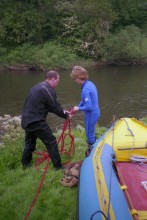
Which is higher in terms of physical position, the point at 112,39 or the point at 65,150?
the point at 112,39

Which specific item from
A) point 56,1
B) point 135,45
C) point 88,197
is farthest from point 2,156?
point 56,1

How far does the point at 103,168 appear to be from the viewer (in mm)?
4820

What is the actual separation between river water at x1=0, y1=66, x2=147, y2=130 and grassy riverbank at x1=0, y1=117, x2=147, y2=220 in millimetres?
6490

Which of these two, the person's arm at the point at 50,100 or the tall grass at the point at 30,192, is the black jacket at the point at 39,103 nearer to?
the person's arm at the point at 50,100

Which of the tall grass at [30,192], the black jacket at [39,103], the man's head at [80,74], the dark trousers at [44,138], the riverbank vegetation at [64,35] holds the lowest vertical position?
the tall grass at [30,192]

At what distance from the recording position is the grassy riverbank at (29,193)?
4867mm

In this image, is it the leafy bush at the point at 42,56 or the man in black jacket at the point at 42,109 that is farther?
the leafy bush at the point at 42,56

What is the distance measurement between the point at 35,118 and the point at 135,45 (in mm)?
26756

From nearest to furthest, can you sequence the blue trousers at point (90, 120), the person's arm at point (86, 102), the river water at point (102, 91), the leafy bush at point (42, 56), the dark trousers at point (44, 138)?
the dark trousers at point (44, 138) < the person's arm at point (86, 102) < the blue trousers at point (90, 120) < the river water at point (102, 91) < the leafy bush at point (42, 56)

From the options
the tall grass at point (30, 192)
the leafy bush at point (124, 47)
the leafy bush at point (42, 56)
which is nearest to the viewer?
the tall grass at point (30, 192)

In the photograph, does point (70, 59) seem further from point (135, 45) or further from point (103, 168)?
point (103, 168)

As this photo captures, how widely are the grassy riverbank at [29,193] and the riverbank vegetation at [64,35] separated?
892 inches

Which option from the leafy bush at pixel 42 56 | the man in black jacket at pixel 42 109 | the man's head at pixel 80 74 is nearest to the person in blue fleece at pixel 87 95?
the man's head at pixel 80 74

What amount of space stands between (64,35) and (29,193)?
Answer: 28.3 m
